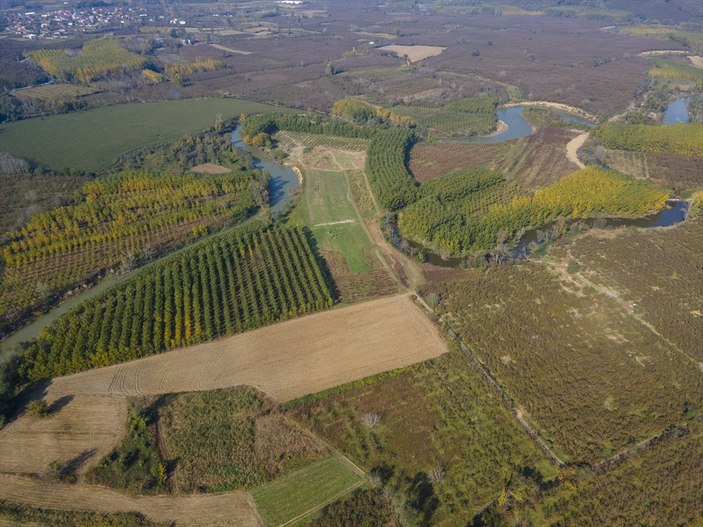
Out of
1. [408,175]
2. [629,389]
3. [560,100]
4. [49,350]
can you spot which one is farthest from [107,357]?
[560,100]

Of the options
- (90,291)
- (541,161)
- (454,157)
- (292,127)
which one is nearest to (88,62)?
(292,127)

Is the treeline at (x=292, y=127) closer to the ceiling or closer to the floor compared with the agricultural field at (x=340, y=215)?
closer to the ceiling

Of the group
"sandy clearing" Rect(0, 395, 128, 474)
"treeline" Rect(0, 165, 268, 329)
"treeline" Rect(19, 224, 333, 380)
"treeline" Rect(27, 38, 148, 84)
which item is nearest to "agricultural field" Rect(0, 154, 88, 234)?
"treeline" Rect(0, 165, 268, 329)

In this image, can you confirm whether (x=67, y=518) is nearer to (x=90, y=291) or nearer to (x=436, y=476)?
(x=436, y=476)

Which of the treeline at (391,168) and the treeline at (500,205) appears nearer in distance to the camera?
the treeline at (500,205)

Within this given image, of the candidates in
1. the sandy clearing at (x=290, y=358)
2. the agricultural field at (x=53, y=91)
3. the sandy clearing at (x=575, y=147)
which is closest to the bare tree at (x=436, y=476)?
the sandy clearing at (x=290, y=358)

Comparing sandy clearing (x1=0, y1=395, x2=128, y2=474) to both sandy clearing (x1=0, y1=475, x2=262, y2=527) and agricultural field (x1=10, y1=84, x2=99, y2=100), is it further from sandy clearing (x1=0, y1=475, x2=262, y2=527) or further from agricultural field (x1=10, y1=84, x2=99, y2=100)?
agricultural field (x1=10, y1=84, x2=99, y2=100)

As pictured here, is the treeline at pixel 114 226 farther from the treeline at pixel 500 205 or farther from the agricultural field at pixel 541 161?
the agricultural field at pixel 541 161
